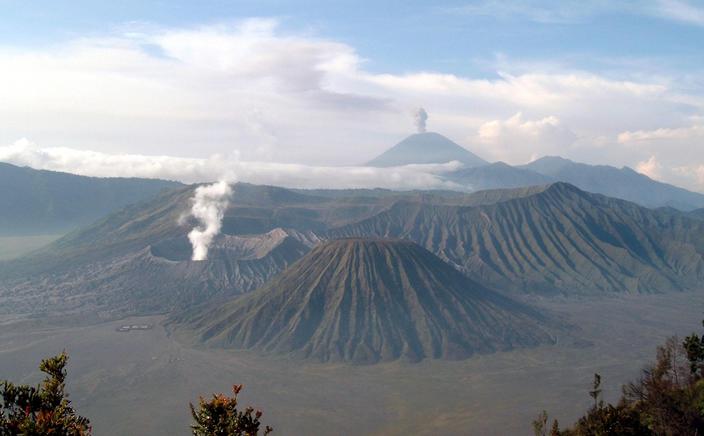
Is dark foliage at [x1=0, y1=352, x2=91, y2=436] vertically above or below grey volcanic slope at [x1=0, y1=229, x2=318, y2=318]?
above

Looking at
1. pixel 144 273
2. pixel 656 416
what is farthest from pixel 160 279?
pixel 656 416

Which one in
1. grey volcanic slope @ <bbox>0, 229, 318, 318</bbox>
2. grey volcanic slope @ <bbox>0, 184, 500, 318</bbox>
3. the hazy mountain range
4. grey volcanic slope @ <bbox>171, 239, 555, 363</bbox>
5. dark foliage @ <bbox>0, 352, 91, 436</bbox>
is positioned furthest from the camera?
grey volcanic slope @ <bbox>0, 184, 500, 318</bbox>

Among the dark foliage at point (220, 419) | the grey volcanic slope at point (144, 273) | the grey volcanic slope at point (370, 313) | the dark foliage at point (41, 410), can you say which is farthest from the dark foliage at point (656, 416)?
the grey volcanic slope at point (144, 273)

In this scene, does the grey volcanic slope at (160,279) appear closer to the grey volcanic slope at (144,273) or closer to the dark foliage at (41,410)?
the grey volcanic slope at (144,273)

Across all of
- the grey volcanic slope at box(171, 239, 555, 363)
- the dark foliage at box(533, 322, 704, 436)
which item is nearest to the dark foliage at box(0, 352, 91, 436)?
the dark foliage at box(533, 322, 704, 436)

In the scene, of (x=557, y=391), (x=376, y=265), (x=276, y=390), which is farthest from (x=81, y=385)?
(x=557, y=391)

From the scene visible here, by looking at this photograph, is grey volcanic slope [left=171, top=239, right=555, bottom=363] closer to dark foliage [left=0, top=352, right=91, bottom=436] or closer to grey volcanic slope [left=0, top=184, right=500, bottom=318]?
grey volcanic slope [left=0, top=184, right=500, bottom=318]
